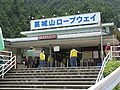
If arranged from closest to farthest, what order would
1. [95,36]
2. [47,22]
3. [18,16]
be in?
1. [95,36]
2. [47,22]
3. [18,16]

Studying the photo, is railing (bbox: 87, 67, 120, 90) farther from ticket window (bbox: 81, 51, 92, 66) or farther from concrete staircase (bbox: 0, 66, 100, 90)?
ticket window (bbox: 81, 51, 92, 66)

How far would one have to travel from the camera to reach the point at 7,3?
48062 mm

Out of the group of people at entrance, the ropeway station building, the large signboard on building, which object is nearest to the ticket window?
the ropeway station building

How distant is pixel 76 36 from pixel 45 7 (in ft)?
142

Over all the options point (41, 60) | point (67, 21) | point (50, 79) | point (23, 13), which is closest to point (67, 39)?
point (41, 60)

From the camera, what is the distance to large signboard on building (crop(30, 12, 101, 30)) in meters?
20.0

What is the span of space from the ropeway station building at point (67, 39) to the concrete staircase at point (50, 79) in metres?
3.91

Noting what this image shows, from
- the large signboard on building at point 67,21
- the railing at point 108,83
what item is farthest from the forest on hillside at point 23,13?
the railing at point 108,83

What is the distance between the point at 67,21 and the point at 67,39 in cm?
590

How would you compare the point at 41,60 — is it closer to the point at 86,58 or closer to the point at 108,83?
the point at 86,58

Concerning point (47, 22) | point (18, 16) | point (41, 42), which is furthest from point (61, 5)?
point (41, 42)

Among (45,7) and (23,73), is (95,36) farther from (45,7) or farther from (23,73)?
(45,7)

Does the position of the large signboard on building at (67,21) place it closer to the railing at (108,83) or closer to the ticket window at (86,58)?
the ticket window at (86,58)

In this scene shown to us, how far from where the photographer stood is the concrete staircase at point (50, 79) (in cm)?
952
